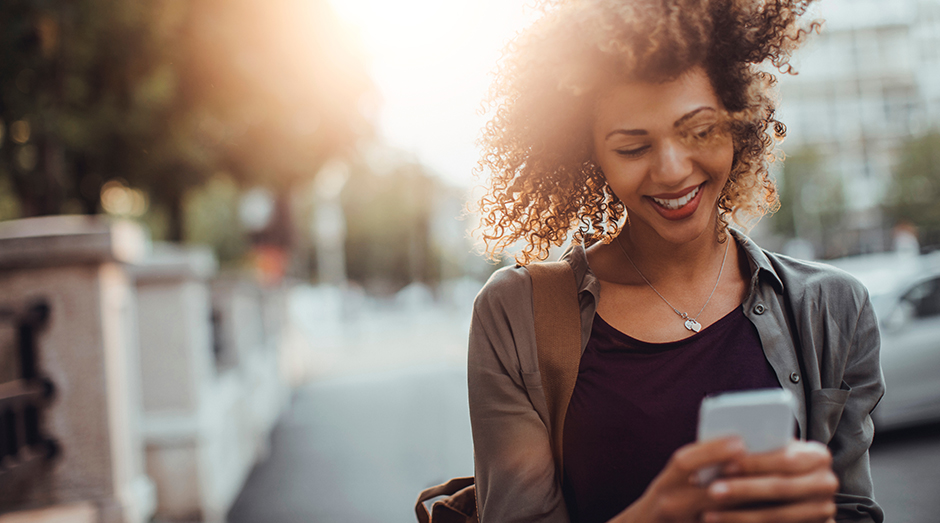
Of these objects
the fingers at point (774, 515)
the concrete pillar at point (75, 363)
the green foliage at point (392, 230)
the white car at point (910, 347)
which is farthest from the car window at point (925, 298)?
the green foliage at point (392, 230)

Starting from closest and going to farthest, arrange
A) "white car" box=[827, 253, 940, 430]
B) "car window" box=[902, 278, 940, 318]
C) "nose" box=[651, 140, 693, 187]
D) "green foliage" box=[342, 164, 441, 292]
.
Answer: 1. "nose" box=[651, 140, 693, 187]
2. "white car" box=[827, 253, 940, 430]
3. "car window" box=[902, 278, 940, 318]
4. "green foliage" box=[342, 164, 441, 292]

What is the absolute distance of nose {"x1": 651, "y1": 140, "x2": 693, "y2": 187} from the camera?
1.57 m

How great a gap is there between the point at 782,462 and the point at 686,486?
0.14 m

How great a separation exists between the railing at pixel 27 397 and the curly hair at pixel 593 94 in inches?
95.8

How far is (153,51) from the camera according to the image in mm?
9516

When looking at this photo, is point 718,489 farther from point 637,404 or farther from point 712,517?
point 637,404

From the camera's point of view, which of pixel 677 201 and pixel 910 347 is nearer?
pixel 677 201

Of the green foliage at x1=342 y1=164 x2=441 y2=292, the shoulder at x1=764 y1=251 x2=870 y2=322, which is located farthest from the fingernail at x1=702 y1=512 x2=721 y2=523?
the green foliage at x1=342 y1=164 x2=441 y2=292

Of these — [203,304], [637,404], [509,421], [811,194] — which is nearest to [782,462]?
[637,404]

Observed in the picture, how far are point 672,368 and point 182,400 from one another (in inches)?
186

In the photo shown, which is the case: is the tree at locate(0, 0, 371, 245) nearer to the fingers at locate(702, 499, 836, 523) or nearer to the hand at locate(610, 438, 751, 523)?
the hand at locate(610, 438, 751, 523)

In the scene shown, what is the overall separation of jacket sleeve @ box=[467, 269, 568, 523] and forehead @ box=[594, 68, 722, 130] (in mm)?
446

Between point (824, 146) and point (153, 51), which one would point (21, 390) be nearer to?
point (153, 51)

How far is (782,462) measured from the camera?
1.09 metres
